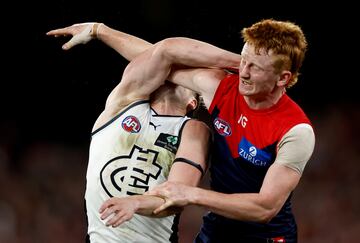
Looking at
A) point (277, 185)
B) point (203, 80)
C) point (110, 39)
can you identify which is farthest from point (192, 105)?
point (277, 185)

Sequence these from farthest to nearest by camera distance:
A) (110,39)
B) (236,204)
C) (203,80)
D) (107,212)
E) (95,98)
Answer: (95,98), (110,39), (203,80), (236,204), (107,212)

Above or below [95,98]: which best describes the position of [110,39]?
above

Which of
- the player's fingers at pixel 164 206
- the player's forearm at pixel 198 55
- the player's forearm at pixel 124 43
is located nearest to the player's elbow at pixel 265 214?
the player's fingers at pixel 164 206

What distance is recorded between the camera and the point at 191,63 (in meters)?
3.49

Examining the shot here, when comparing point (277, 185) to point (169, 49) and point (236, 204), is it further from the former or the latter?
point (169, 49)

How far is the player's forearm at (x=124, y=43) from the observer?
149 inches

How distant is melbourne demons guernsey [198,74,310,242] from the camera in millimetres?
3297

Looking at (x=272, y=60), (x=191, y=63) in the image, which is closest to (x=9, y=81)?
(x=191, y=63)

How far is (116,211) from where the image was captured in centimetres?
276

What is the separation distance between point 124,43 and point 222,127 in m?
0.77

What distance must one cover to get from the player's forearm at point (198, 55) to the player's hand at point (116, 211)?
Answer: 3.09 feet

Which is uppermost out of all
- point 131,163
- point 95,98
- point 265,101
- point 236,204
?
point 265,101

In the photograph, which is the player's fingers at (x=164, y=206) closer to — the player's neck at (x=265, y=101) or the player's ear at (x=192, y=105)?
the player's neck at (x=265, y=101)

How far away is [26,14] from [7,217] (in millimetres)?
1718
